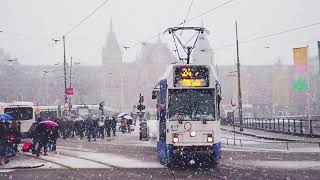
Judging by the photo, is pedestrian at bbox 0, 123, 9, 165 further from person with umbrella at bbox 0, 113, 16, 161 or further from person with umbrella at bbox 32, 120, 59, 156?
person with umbrella at bbox 32, 120, 59, 156

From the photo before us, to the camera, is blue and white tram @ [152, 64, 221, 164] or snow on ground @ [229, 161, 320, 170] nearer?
snow on ground @ [229, 161, 320, 170]

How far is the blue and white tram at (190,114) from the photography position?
18.3 meters

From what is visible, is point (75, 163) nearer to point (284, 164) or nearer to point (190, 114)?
point (190, 114)

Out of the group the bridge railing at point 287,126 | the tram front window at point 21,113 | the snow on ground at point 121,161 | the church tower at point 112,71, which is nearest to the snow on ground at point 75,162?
the snow on ground at point 121,161

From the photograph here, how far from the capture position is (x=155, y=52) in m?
154

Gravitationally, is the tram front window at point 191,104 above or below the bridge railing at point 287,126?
above

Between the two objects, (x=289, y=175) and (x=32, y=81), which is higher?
(x=32, y=81)

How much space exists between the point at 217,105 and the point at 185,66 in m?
1.71

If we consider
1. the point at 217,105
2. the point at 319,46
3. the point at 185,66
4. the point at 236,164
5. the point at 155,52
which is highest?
the point at 155,52

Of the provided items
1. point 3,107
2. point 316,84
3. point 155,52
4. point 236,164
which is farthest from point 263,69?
point 236,164

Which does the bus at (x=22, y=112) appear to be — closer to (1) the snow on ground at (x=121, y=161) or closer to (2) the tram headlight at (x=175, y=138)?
(1) the snow on ground at (x=121, y=161)

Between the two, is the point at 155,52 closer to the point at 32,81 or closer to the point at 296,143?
the point at 32,81

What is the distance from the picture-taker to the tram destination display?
18.8 metres

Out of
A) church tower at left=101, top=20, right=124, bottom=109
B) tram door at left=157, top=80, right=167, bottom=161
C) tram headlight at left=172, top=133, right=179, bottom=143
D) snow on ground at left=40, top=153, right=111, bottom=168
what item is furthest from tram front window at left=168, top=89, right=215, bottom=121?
church tower at left=101, top=20, right=124, bottom=109
